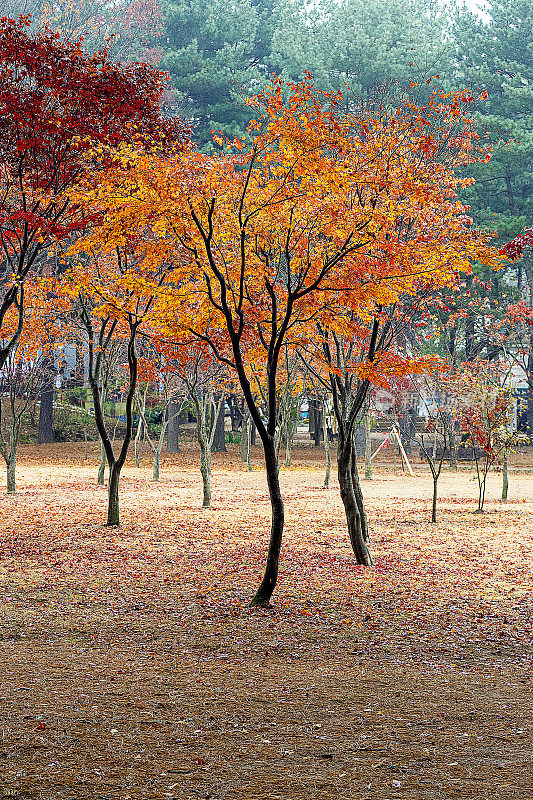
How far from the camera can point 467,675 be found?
228 inches

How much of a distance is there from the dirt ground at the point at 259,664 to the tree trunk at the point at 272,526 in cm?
26

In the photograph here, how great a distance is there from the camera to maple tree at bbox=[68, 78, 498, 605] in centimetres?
751

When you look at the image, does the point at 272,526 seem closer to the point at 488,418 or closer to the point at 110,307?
the point at 110,307

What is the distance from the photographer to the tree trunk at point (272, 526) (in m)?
7.57

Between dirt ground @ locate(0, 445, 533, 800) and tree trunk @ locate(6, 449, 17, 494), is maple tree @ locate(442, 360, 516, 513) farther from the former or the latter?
tree trunk @ locate(6, 449, 17, 494)

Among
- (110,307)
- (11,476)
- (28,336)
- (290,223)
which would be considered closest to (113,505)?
(110,307)

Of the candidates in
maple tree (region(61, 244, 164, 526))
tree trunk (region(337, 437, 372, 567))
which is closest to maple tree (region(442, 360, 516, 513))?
tree trunk (region(337, 437, 372, 567))

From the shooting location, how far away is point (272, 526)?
768 cm

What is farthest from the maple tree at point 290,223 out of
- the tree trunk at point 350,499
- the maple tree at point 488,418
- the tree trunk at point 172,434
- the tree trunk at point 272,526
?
the tree trunk at point 172,434

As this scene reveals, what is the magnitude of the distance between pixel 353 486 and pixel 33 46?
709 centimetres

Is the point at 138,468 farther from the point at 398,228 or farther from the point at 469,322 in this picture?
the point at 398,228

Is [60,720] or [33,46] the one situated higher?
[33,46]

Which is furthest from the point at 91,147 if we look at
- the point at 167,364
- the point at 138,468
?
the point at 138,468

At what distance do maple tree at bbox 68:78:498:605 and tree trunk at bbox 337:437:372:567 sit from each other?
448mm
